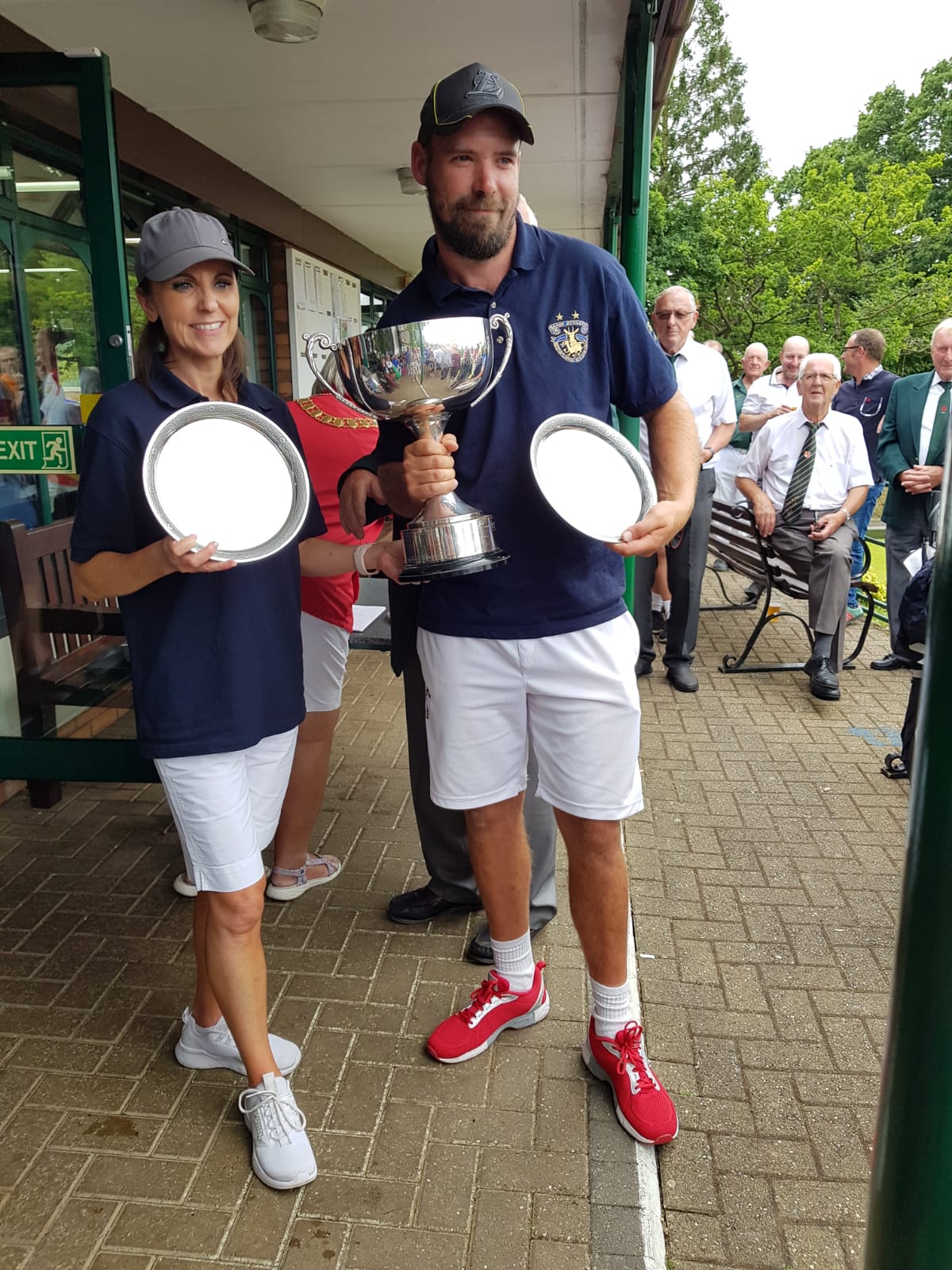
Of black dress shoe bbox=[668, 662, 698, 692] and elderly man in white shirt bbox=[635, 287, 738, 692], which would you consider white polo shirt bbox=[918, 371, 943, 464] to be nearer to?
elderly man in white shirt bbox=[635, 287, 738, 692]

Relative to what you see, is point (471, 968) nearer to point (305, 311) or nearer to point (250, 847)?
point (250, 847)

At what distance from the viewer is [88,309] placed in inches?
176

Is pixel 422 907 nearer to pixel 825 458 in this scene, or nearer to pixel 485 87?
pixel 485 87

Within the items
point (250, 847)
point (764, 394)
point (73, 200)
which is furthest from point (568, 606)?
point (764, 394)

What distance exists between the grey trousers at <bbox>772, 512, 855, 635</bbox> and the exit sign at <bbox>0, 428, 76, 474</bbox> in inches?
168

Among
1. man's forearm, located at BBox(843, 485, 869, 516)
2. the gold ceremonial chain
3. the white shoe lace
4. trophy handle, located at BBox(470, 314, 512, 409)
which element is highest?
trophy handle, located at BBox(470, 314, 512, 409)

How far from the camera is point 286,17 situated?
3.72m

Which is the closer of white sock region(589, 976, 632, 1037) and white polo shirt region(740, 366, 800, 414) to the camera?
white sock region(589, 976, 632, 1037)

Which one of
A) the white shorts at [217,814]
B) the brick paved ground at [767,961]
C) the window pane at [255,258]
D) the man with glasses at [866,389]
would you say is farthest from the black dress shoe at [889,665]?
the window pane at [255,258]

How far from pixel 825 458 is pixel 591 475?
14.8 ft

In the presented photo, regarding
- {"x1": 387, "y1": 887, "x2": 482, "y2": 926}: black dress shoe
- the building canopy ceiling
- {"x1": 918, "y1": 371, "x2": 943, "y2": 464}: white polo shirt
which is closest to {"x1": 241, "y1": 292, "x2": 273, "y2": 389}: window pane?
the building canopy ceiling

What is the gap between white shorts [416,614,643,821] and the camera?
2297 mm

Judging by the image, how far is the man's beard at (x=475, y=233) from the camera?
2.18m

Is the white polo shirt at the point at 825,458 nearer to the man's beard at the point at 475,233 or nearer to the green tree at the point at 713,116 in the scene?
the man's beard at the point at 475,233
